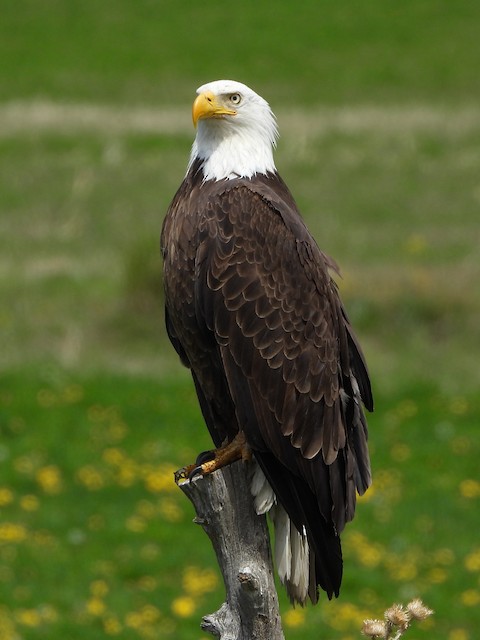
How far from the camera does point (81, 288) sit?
57.9ft

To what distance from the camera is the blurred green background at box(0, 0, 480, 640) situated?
10617 mm

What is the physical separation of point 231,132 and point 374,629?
272 cm

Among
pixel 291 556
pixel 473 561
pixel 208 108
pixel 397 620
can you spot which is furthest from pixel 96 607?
pixel 397 620

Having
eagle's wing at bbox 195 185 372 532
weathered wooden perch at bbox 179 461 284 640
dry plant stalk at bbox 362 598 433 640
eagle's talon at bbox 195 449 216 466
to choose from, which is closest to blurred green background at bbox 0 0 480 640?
eagle's talon at bbox 195 449 216 466

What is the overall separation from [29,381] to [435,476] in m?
4.79

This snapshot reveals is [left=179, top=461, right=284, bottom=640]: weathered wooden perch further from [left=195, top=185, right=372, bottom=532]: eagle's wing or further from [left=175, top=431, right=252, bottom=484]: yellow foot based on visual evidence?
[left=195, top=185, right=372, bottom=532]: eagle's wing

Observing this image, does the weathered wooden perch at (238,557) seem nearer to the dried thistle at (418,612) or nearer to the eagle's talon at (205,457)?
the eagle's talon at (205,457)

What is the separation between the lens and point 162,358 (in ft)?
51.1

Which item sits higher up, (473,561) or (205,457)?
(473,561)

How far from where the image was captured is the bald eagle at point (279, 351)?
5.48m

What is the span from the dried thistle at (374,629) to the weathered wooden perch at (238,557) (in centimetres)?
72

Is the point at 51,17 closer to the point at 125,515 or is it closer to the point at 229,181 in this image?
the point at 125,515

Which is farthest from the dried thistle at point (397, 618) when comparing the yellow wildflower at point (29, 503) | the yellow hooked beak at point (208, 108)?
the yellow wildflower at point (29, 503)

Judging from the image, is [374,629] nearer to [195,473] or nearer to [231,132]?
[195,473]
